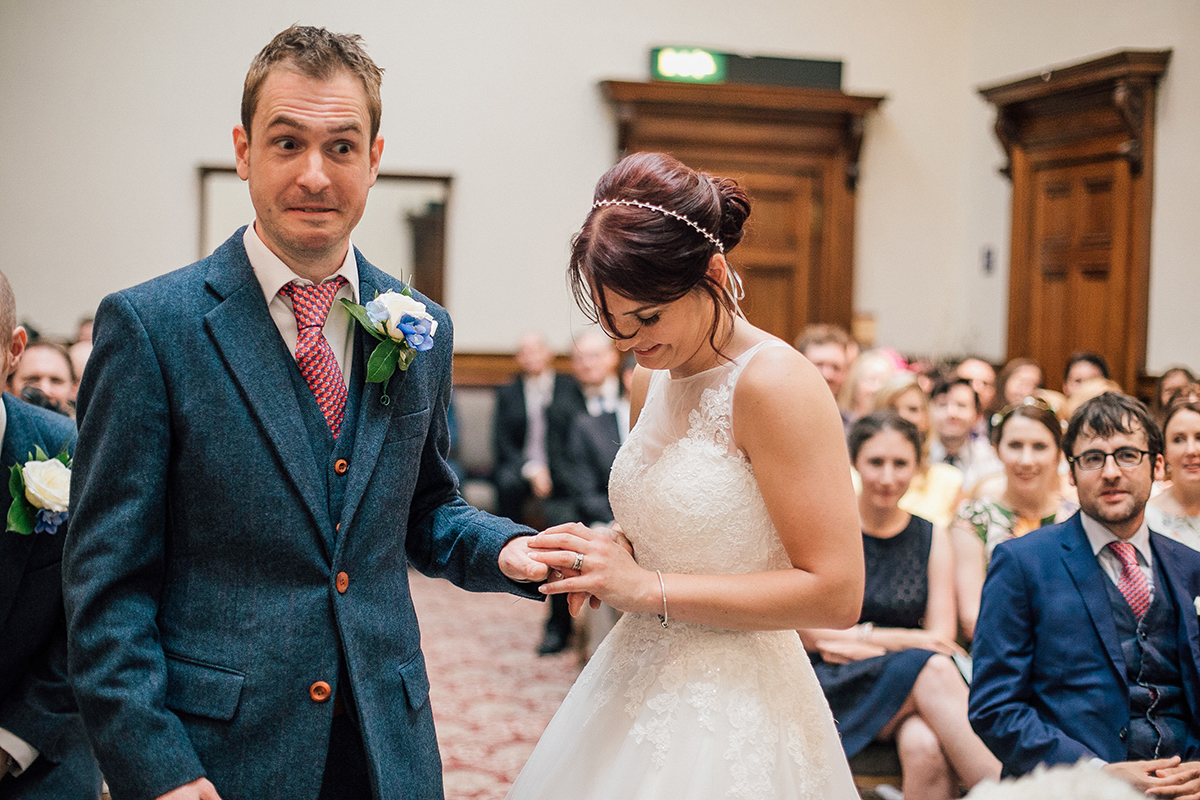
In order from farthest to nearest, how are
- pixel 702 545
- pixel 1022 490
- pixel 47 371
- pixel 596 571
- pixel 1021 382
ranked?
pixel 1021 382, pixel 47 371, pixel 1022 490, pixel 702 545, pixel 596 571

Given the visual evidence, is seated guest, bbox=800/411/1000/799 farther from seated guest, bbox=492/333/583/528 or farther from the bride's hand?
seated guest, bbox=492/333/583/528

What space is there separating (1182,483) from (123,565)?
3094 mm

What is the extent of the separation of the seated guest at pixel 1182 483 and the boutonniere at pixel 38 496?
2.93 m

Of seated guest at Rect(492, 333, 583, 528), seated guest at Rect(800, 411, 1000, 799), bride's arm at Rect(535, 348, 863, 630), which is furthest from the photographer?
seated guest at Rect(492, 333, 583, 528)

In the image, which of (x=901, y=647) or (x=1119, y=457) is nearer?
(x=1119, y=457)

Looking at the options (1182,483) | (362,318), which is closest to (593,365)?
(1182,483)

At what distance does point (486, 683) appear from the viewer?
196 inches

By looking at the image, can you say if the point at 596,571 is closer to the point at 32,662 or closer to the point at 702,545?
the point at 702,545

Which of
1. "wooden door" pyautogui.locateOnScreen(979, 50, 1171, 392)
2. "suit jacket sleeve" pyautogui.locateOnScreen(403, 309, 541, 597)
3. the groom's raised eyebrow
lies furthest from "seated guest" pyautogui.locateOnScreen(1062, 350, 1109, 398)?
"suit jacket sleeve" pyautogui.locateOnScreen(403, 309, 541, 597)

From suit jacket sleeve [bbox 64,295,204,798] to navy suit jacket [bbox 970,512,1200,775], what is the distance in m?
1.81

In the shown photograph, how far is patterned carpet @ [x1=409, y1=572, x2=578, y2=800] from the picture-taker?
3.96 metres

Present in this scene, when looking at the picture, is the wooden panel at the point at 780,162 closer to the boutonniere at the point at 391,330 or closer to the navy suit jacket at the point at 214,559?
the boutonniere at the point at 391,330

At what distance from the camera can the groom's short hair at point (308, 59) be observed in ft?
5.03

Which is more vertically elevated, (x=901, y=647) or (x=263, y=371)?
(x=263, y=371)
